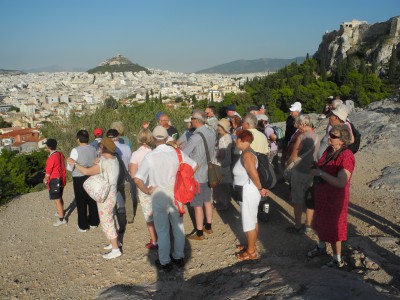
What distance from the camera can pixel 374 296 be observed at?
2.13m

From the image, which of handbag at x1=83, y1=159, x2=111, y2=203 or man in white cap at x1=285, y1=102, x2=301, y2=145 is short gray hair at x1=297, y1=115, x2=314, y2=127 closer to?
man in white cap at x1=285, y1=102, x2=301, y2=145

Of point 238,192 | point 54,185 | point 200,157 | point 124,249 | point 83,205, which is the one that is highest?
point 200,157

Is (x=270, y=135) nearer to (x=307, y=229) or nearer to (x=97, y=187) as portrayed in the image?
(x=307, y=229)

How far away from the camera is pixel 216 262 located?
376 cm

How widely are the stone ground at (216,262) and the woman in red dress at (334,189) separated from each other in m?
0.37

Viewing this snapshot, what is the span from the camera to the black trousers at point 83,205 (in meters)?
4.56

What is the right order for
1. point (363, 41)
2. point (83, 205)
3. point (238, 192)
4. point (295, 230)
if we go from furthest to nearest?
point (363, 41), point (83, 205), point (295, 230), point (238, 192)

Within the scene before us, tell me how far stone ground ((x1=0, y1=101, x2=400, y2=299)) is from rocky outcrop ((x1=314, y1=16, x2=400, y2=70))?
51628 mm

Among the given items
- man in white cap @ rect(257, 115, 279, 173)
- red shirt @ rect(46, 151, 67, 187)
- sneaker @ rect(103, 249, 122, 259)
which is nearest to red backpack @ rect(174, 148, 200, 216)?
sneaker @ rect(103, 249, 122, 259)

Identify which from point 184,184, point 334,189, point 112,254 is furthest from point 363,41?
point 112,254

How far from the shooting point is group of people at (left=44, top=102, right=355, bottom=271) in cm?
310

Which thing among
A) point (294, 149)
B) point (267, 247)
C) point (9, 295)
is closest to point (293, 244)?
point (267, 247)

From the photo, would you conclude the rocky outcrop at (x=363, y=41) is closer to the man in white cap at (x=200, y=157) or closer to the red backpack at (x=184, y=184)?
the man in white cap at (x=200, y=157)

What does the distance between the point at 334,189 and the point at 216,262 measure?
1.64 m
